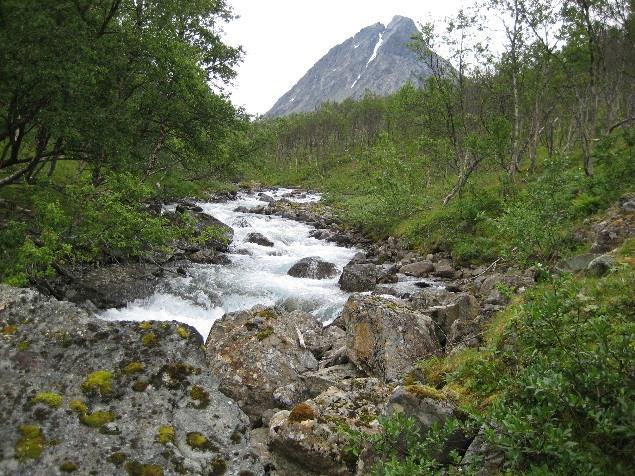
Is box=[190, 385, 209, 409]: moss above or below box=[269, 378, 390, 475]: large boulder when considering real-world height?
above

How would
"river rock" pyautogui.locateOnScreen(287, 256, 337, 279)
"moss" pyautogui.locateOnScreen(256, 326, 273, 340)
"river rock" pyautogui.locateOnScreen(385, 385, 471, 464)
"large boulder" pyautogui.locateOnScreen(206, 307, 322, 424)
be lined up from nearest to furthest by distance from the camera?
"river rock" pyautogui.locateOnScreen(385, 385, 471, 464) < "large boulder" pyautogui.locateOnScreen(206, 307, 322, 424) < "moss" pyautogui.locateOnScreen(256, 326, 273, 340) < "river rock" pyautogui.locateOnScreen(287, 256, 337, 279)

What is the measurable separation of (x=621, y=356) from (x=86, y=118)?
54.2 feet

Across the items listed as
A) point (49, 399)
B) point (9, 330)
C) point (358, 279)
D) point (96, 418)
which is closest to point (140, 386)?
point (96, 418)

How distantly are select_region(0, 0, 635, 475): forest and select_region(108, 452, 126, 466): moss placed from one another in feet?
7.41

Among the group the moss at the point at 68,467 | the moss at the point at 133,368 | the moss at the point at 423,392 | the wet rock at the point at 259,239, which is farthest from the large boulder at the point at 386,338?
the wet rock at the point at 259,239

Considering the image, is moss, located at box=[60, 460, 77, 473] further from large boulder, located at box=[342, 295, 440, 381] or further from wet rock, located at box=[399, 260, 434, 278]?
wet rock, located at box=[399, 260, 434, 278]

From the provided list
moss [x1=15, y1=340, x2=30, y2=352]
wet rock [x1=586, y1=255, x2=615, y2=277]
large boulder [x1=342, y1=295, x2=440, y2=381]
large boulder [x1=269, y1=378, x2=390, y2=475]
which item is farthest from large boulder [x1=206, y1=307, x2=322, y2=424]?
wet rock [x1=586, y1=255, x2=615, y2=277]

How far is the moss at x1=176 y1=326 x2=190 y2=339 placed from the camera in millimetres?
5582

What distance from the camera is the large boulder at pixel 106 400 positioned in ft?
13.3

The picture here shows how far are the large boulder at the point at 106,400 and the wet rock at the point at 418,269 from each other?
1775 cm

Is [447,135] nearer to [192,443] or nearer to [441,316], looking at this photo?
[441,316]

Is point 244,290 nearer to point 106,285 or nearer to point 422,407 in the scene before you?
point 106,285

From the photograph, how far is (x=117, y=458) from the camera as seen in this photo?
4.09 m

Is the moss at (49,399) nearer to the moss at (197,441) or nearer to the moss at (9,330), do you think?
the moss at (9,330)
